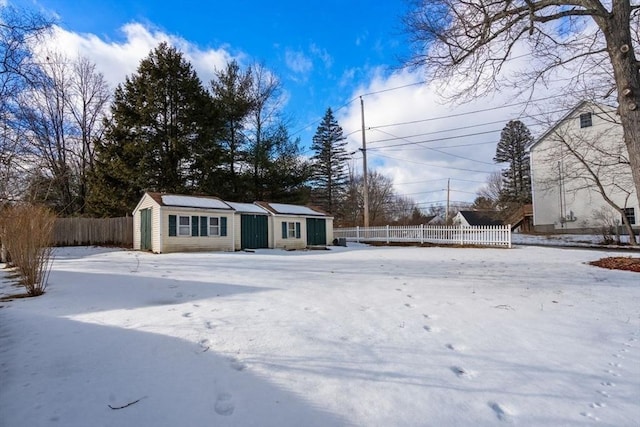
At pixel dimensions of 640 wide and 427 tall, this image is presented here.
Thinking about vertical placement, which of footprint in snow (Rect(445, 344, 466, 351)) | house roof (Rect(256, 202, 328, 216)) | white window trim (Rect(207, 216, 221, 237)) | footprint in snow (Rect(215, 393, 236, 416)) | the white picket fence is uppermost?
house roof (Rect(256, 202, 328, 216))

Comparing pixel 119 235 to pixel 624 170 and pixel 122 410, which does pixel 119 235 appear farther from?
pixel 624 170

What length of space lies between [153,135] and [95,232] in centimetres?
684

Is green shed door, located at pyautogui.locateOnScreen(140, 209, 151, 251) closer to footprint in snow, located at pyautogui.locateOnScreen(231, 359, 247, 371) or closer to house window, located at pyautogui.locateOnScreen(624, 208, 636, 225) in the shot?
footprint in snow, located at pyautogui.locateOnScreen(231, 359, 247, 371)

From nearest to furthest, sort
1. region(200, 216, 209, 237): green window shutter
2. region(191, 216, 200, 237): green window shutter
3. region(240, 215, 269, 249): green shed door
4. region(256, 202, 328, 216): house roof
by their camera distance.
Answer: region(191, 216, 200, 237): green window shutter, region(200, 216, 209, 237): green window shutter, region(240, 215, 269, 249): green shed door, region(256, 202, 328, 216): house roof

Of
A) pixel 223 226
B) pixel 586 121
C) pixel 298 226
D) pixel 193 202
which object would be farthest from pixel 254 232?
pixel 586 121

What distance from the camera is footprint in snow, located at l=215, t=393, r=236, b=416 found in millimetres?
2254

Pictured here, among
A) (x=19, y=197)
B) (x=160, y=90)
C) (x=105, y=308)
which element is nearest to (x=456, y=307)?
(x=105, y=308)

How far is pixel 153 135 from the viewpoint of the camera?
71.6ft

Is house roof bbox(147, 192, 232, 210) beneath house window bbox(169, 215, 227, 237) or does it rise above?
above

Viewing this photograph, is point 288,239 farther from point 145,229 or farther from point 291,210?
point 145,229

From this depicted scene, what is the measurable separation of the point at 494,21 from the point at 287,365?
28.3 ft

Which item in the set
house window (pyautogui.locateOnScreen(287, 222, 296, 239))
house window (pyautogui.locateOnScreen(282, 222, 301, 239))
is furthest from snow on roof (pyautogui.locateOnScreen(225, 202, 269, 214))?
house window (pyautogui.locateOnScreen(287, 222, 296, 239))

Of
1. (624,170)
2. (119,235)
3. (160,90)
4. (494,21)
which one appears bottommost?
(119,235)

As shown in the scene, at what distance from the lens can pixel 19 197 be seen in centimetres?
1359
